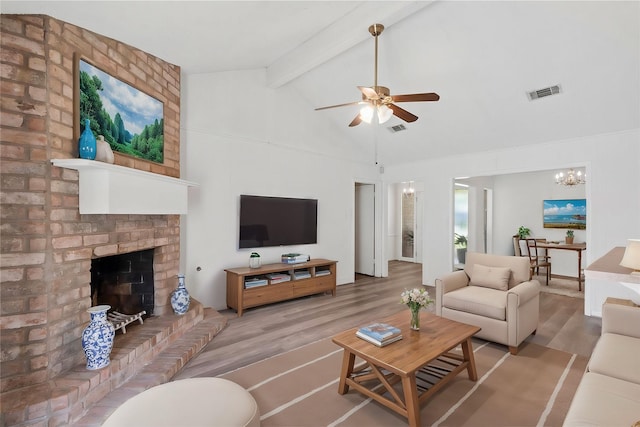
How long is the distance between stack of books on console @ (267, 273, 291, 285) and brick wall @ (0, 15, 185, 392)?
2.31 meters

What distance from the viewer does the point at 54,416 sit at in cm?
180

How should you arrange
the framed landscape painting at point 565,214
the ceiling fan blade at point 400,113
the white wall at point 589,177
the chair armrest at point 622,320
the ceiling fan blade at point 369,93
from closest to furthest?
1. the chair armrest at point 622,320
2. the ceiling fan blade at point 369,93
3. the ceiling fan blade at point 400,113
4. the white wall at point 589,177
5. the framed landscape painting at point 565,214

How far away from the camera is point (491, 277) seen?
137 inches

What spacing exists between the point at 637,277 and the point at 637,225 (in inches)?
147

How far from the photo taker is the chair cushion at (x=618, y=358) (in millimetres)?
1746

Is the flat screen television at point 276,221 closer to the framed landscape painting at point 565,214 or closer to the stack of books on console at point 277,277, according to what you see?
the stack of books on console at point 277,277

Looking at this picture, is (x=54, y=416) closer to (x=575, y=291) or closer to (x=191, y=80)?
(x=191, y=80)

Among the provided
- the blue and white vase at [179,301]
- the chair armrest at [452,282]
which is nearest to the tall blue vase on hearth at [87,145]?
the blue and white vase at [179,301]

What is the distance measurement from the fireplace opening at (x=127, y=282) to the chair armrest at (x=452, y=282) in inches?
123

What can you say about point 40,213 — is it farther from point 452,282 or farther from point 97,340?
point 452,282

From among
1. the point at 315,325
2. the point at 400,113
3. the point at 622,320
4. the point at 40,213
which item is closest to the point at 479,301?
the point at 622,320

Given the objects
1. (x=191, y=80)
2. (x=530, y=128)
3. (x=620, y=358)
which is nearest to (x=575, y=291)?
(x=530, y=128)

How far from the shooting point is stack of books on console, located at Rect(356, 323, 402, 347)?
2.17 m

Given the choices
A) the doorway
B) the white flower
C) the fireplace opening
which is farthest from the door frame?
the fireplace opening
